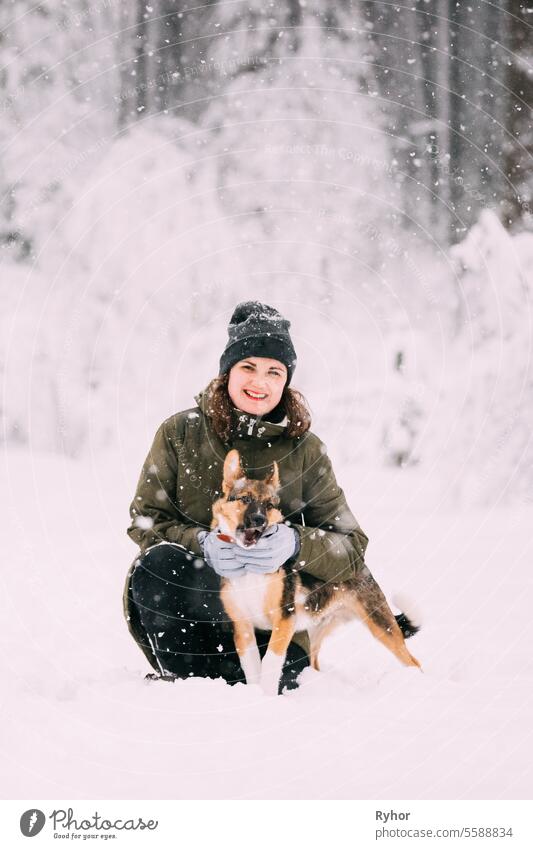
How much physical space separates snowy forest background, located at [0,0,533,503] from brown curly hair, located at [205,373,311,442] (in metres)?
2.84

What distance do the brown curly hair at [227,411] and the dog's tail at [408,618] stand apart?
0.74 metres

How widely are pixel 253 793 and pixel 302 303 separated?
400 cm

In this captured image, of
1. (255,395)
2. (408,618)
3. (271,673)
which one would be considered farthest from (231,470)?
(408,618)

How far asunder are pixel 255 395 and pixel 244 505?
0.39 metres

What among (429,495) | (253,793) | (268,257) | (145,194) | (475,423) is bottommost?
(253,793)

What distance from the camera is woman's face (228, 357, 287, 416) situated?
2.18 metres

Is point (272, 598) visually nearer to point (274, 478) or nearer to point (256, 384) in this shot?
Answer: point (274, 478)

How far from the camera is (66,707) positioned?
6.32 feet

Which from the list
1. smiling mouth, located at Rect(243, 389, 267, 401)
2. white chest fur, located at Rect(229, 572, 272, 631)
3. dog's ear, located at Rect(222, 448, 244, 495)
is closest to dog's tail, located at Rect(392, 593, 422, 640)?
white chest fur, located at Rect(229, 572, 272, 631)

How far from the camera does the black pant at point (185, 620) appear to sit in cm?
211

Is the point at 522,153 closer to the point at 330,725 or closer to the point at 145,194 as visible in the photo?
the point at 145,194

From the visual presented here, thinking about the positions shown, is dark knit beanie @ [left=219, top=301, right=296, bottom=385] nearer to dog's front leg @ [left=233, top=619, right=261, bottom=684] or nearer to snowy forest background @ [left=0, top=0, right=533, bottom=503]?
dog's front leg @ [left=233, top=619, right=261, bottom=684]

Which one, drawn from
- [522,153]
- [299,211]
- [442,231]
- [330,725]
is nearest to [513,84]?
[522,153]

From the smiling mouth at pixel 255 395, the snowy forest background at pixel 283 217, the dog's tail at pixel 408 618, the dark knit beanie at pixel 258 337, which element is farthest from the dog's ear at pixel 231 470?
the snowy forest background at pixel 283 217
